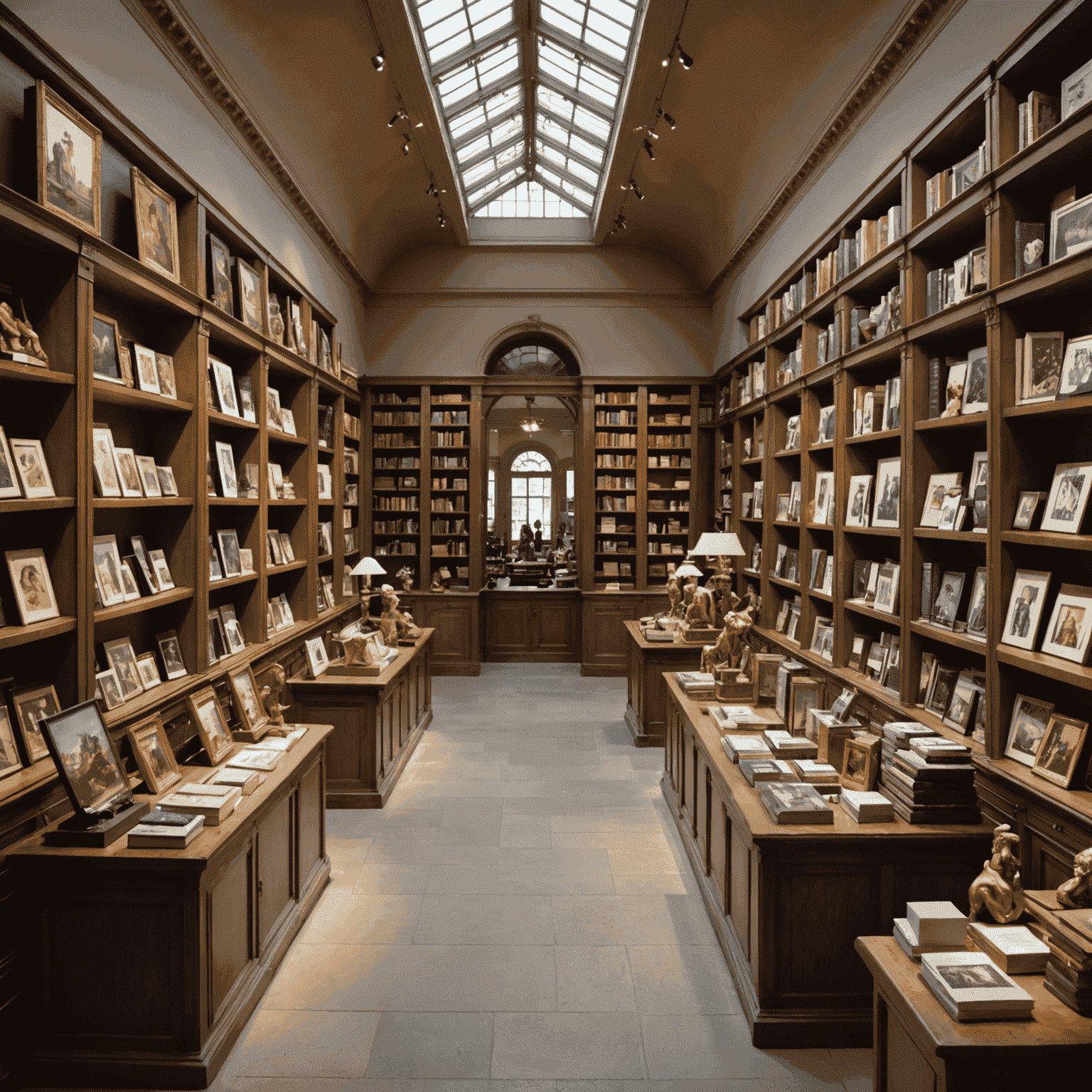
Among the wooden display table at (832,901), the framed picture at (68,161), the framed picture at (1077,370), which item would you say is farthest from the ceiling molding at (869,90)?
the framed picture at (68,161)

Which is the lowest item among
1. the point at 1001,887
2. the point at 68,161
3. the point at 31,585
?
the point at 1001,887

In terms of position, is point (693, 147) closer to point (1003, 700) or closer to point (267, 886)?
point (1003, 700)

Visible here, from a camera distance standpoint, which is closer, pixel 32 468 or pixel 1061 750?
pixel 1061 750

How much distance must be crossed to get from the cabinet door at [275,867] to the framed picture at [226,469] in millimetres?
2289

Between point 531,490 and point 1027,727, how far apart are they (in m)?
19.0

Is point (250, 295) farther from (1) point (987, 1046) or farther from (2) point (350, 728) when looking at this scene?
(1) point (987, 1046)

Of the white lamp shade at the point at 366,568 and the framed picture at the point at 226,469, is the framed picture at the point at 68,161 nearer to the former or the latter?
the framed picture at the point at 226,469

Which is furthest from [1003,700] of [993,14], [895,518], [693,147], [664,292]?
[664,292]

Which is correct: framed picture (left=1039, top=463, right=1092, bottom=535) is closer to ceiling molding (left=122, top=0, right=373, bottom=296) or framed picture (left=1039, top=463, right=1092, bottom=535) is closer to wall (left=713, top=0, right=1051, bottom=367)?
wall (left=713, top=0, right=1051, bottom=367)

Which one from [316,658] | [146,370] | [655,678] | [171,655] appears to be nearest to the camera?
[146,370]

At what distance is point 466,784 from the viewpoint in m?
5.86

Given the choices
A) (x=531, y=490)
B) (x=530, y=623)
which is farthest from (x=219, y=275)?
(x=531, y=490)

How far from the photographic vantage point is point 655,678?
22.2 feet

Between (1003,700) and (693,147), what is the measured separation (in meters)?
6.16
